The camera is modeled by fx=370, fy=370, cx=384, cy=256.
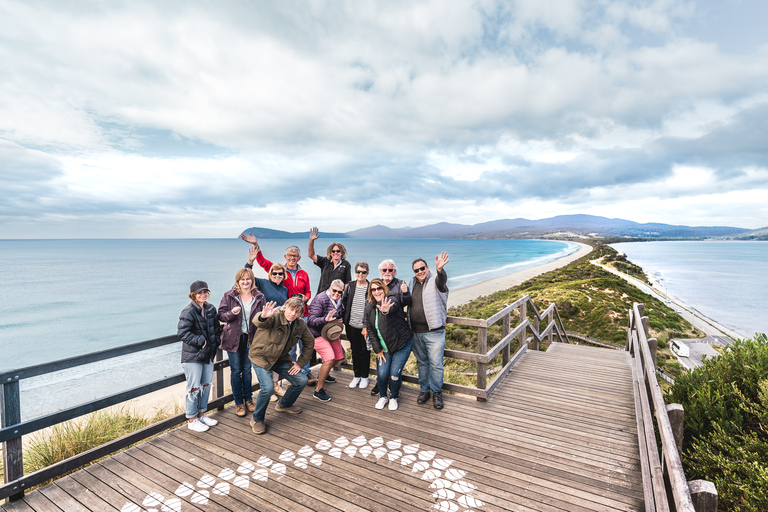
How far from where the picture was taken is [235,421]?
445 cm

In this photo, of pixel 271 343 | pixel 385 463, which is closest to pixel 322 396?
pixel 271 343

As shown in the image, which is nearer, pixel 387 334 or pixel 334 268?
pixel 387 334

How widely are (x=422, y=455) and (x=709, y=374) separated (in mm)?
2856

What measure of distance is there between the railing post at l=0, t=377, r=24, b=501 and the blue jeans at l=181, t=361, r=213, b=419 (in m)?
1.31

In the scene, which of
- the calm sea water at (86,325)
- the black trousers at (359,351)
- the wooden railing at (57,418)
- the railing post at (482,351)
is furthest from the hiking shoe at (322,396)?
the calm sea water at (86,325)

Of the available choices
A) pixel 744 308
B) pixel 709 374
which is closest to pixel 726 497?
pixel 709 374

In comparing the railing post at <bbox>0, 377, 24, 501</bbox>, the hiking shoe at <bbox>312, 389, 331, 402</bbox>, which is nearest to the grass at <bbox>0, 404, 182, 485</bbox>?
the railing post at <bbox>0, 377, 24, 501</bbox>

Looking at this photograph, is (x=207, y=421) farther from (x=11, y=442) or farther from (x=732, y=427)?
(x=732, y=427)

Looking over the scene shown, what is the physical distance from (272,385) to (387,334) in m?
1.46

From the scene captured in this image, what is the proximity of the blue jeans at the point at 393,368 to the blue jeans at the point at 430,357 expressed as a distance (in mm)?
178

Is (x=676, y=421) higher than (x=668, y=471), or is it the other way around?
(x=676, y=421)

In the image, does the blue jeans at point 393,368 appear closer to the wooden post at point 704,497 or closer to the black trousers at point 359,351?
the black trousers at point 359,351

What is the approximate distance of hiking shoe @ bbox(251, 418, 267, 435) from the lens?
4.12 m

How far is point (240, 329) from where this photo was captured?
14.6ft
